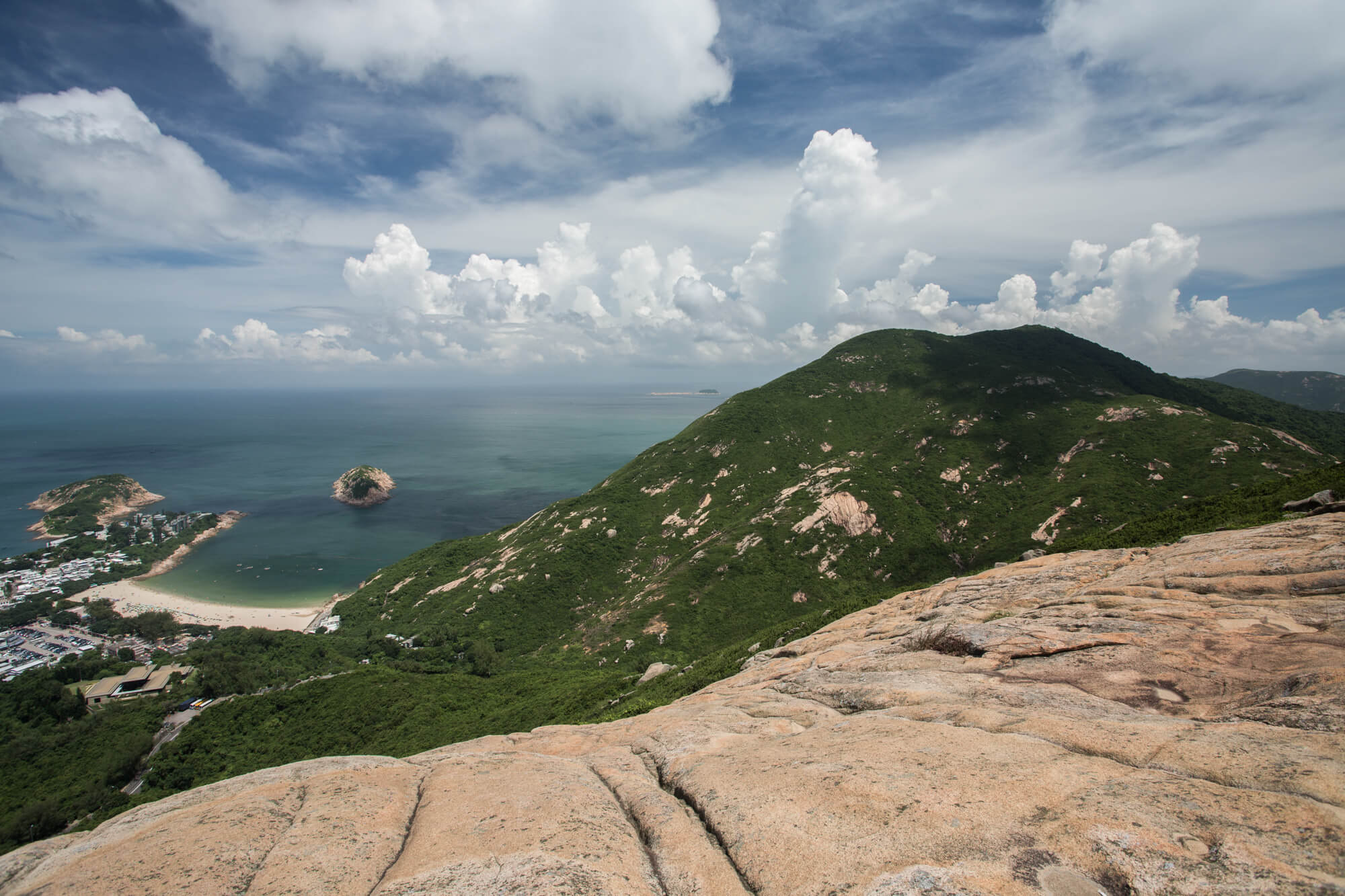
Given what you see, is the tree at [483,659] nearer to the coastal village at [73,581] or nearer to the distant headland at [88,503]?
the coastal village at [73,581]

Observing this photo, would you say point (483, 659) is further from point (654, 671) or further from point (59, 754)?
point (59, 754)

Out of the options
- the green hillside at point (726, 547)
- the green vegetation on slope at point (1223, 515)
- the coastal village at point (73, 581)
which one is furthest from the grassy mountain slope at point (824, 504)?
the coastal village at point (73, 581)

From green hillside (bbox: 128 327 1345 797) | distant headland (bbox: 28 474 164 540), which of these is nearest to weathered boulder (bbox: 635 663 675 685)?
green hillside (bbox: 128 327 1345 797)

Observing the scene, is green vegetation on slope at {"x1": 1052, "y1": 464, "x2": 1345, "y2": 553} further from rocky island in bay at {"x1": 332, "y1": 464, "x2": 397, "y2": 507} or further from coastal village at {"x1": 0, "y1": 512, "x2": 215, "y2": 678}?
rocky island in bay at {"x1": 332, "y1": 464, "x2": 397, "y2": 507}

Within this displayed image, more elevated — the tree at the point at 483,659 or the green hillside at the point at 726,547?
the green hillside at the point at 726,547

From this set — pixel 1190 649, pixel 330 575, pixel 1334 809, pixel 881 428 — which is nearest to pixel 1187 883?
pixel 1334 809

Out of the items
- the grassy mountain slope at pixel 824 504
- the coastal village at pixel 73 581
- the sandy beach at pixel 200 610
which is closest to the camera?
the grassy mountain slope at pixel 824 504
